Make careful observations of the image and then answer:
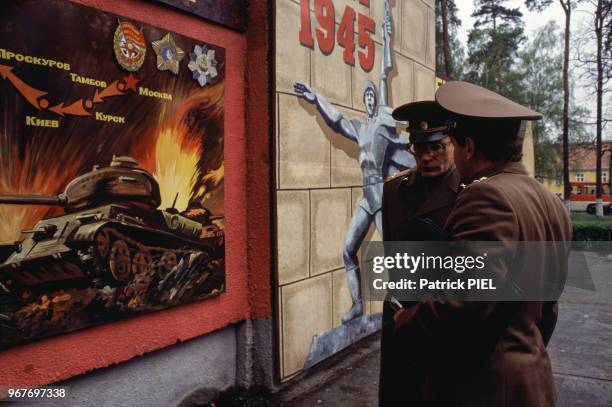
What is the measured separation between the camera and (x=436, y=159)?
8.74 feet

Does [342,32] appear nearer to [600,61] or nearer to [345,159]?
[345,159]

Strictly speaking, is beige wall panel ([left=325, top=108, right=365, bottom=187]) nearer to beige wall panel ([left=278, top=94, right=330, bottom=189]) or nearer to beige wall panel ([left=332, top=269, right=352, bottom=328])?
beige wall panel ([left=278, top=94, right=330, bottom=189])

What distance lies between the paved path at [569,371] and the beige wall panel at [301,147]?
5.06 ft

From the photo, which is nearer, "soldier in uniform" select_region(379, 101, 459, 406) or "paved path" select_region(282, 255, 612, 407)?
"soldier in uniform" select_region(379, 101, 459, 406)

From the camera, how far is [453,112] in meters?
1.69

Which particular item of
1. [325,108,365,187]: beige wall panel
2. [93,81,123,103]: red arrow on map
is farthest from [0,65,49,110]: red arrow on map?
[325,108,365,187]: beige wall panel

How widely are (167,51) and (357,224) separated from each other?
244 cm

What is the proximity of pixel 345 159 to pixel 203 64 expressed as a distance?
5.56 feet

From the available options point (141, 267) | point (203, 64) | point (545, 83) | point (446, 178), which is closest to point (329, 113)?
point (203, 64)

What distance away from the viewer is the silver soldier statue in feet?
14.7

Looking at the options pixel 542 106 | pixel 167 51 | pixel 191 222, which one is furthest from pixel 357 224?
pixel 542 106

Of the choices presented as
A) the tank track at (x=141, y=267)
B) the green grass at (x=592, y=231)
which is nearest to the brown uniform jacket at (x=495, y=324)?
the tank track at (x=141, y=267)

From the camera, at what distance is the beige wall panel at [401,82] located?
5.32 meters

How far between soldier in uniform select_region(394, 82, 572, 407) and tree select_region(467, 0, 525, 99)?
29791 mm
